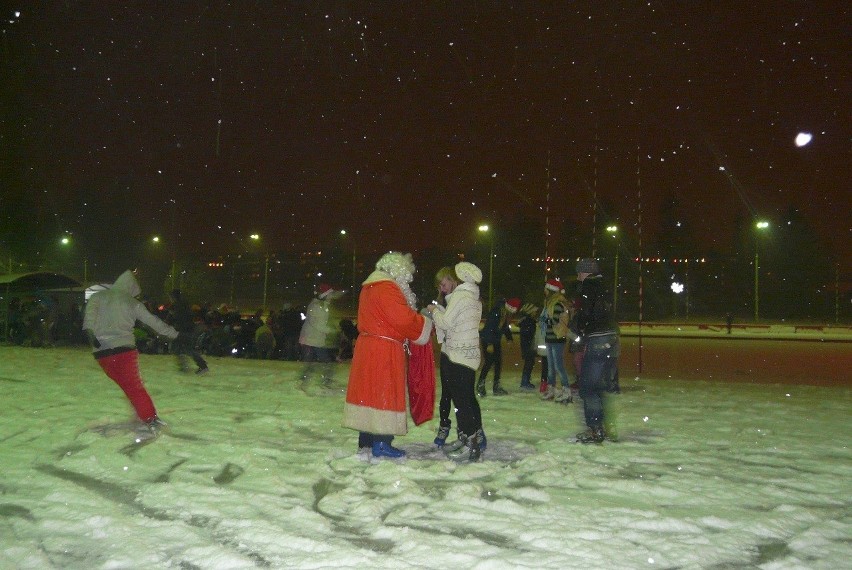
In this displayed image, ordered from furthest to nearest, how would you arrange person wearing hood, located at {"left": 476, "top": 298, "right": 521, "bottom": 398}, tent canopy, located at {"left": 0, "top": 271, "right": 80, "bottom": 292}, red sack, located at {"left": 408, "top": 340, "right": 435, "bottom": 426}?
1. tent canopy, located at {"left": 0, "top": 271, "right": 80, "bottom": 292}
2. person wearing hood, located at {"left": 476, "top": 298, "right": 521, "bottom": 398}
3. red sack, located at {"left": 408, "top": 340, "right": 435, "bottom": 426}

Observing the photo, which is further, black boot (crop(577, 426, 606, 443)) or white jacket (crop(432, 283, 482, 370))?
black boot (crop(577, 426, 606, 443))

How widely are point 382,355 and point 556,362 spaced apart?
470 cm

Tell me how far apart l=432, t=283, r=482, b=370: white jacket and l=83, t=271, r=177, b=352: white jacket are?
3.07 m

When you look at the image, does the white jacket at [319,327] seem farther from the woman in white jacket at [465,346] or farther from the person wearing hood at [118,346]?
the woman in white jacket at [465,346]

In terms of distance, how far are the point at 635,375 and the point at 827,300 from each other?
5512 cm

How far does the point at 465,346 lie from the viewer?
6.42 meters

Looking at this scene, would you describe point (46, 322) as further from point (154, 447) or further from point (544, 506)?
point (544, 506)

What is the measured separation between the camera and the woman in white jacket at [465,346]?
21.0 ft

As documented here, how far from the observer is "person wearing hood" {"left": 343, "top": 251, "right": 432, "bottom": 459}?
6.12 meters

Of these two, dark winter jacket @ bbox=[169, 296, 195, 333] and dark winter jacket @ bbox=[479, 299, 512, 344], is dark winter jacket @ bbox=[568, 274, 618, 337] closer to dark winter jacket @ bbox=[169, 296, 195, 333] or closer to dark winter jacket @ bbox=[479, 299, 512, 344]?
dark winter jacket @ bbox=[479, 299, 512, 344]

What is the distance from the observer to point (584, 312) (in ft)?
23.8

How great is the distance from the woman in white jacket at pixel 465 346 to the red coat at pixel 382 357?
28 cm

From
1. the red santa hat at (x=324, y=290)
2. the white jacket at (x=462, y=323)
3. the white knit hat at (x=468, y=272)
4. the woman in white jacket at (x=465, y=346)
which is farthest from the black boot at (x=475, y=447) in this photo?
the red santa hat at (x=324, y=290)

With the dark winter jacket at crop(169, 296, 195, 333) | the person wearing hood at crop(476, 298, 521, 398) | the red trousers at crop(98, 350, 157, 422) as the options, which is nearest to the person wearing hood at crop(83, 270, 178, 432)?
the red trousers at crop(98, 350, 157, 422)
